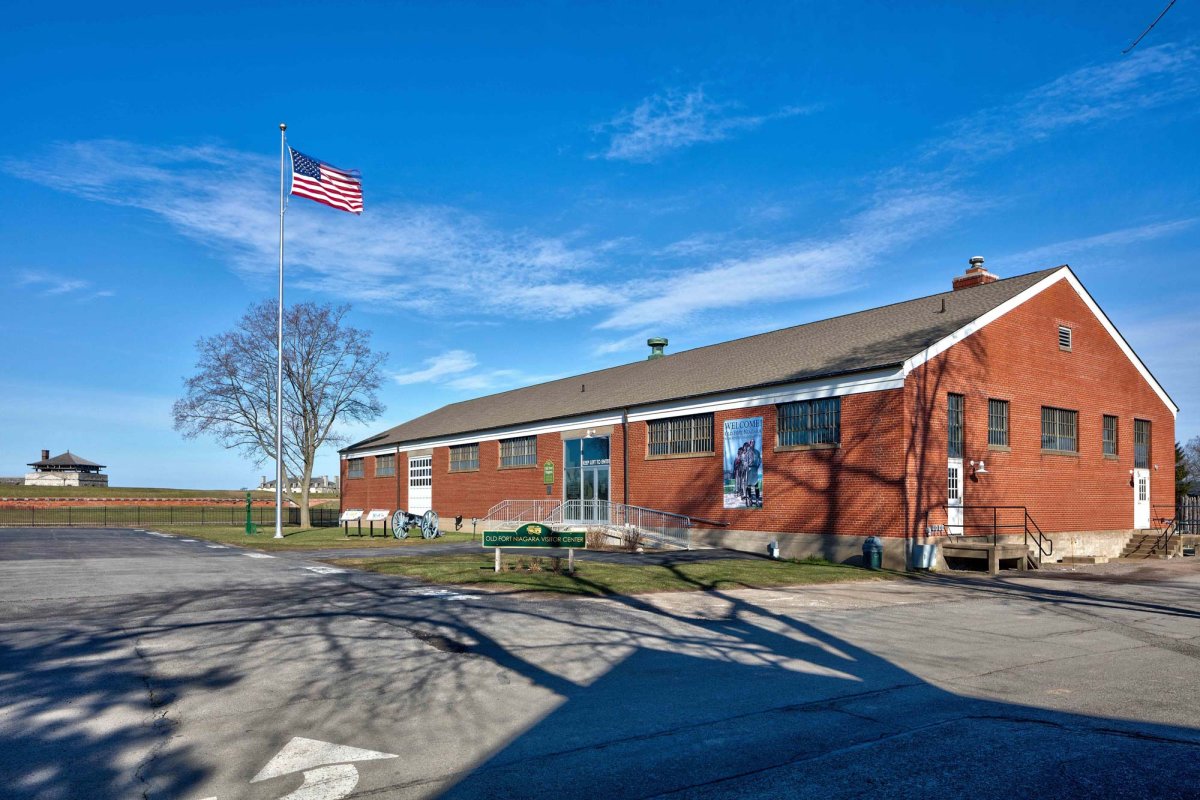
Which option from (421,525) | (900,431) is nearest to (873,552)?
(900,431)

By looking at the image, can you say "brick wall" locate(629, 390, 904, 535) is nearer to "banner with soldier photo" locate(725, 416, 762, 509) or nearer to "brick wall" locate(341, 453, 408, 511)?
"banner with soldier photo" locate(725, 416, 762, 509)

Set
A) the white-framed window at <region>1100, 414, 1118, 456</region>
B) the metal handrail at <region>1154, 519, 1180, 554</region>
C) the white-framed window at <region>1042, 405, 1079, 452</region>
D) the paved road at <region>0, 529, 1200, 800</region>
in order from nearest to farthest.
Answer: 1. the paved road at <region>0, 529, 1200, 800</region>
2. the white-framed window at <region>1042, 405, 1079, 452</region>
3. the metal handrail at <region>1154, 519, 1180, 554</region>
4. the white-framed window at <region>1100, 414, 1118, 456</region>

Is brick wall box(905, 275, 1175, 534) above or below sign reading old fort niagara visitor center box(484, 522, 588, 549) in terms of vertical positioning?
above

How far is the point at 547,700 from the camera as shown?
824 centimetres

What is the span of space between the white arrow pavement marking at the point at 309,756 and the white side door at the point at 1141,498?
33137mm

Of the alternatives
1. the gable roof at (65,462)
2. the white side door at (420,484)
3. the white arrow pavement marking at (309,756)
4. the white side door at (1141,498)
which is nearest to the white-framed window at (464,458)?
the white side door at (420,484)

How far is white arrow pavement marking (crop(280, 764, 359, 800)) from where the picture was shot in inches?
220

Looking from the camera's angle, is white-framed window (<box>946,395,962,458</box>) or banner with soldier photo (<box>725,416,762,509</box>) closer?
white-framed window (<box>946,395,962,458</box>)

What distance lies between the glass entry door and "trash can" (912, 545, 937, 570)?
44.6ft

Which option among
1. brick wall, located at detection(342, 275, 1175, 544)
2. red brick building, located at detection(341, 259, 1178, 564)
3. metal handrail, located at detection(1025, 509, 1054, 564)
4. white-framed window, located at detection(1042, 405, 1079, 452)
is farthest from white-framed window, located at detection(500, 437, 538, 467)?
white-framed window, located at detection(1042, 405, 1079, 452)

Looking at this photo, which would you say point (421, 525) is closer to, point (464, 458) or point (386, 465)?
point (464, 458)

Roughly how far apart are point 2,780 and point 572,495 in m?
31.5

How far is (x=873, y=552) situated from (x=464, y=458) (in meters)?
27.2

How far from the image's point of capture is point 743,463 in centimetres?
2814
